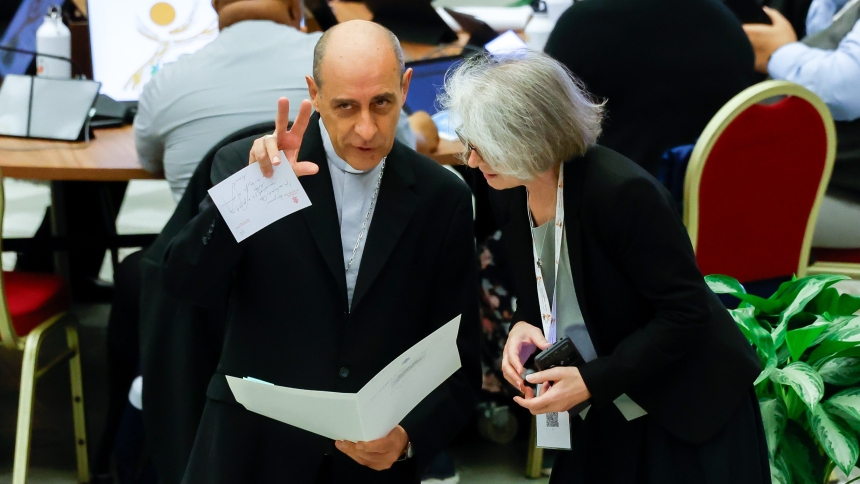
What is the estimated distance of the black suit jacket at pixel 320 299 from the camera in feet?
5.19

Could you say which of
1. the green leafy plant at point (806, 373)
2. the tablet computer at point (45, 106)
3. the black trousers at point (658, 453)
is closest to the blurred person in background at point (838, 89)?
the green leafy plant at point (806, 373)

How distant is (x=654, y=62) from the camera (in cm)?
249

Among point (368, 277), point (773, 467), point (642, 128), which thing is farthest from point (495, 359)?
point (368, 277)

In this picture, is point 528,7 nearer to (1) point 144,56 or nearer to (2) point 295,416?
(1) point 144,56

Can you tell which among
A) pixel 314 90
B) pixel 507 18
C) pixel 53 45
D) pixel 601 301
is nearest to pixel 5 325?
pixel 53 45

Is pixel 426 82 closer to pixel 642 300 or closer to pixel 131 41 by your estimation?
pixel 131 41

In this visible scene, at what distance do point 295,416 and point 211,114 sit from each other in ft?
3.49

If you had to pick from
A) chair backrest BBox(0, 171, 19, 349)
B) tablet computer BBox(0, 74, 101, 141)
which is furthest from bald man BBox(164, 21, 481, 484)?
tablet computer BBox(0, 74, 101, 141)

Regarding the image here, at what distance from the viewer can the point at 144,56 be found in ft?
10.1

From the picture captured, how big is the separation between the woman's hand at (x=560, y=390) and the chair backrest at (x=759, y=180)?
1044mm

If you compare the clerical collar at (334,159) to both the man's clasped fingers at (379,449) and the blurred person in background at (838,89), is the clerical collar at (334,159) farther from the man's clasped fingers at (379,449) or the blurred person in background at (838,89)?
the blurred person in background at (838,89)

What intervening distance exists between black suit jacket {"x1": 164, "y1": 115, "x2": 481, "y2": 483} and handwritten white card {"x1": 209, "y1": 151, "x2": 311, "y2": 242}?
0.08 m

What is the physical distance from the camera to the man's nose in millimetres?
1510

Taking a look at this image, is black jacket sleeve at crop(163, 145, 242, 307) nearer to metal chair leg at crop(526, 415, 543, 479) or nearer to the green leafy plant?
the green leafy plant
